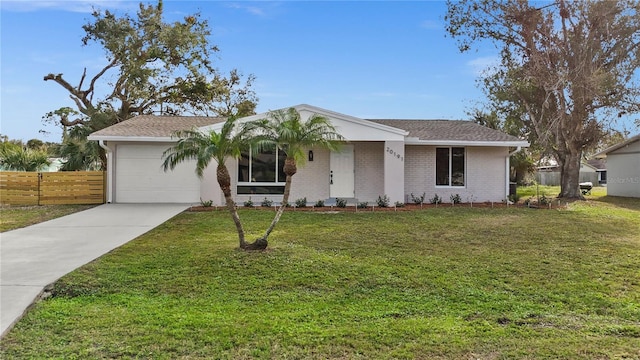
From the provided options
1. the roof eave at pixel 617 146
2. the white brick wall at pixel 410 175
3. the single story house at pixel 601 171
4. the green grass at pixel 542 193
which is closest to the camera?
the white brick wall at pixel 410 175

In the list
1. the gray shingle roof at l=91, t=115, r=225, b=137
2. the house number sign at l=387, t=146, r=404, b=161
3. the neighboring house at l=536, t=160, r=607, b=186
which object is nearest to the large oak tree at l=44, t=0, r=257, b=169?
the gray shingle roof at l=91, t=115, r=225, b=137

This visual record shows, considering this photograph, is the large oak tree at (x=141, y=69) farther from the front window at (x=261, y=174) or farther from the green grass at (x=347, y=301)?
the green grass at (x=347, y=301)

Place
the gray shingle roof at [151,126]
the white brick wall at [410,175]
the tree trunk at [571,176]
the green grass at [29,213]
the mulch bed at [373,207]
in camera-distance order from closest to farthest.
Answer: the green grass at [29,213] → the mulch bed at [373,207] → the gray shingle roof at [151,126] → the white brick wall at [410,175] → the tree trunk at [571,176]

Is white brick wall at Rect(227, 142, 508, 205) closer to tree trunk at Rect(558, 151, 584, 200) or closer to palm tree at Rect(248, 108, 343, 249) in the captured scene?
tree trunk at Rect(558, 151, 584, 200)

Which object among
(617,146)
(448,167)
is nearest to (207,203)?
(448,167)

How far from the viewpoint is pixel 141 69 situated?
2627 centimetres

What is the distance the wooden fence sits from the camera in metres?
16.1

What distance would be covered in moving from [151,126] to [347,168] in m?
7.99

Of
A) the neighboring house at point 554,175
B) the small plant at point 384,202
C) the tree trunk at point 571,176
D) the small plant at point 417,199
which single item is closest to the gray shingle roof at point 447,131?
the small plant at point 417,199

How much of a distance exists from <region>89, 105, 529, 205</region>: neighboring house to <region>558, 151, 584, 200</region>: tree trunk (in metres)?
7.11

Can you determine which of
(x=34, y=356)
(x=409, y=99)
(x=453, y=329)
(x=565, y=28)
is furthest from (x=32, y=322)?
(x=565, y=28)

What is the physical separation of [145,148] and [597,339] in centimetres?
1522

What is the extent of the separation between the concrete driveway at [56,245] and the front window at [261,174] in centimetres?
260

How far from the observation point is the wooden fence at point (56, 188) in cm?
1614
